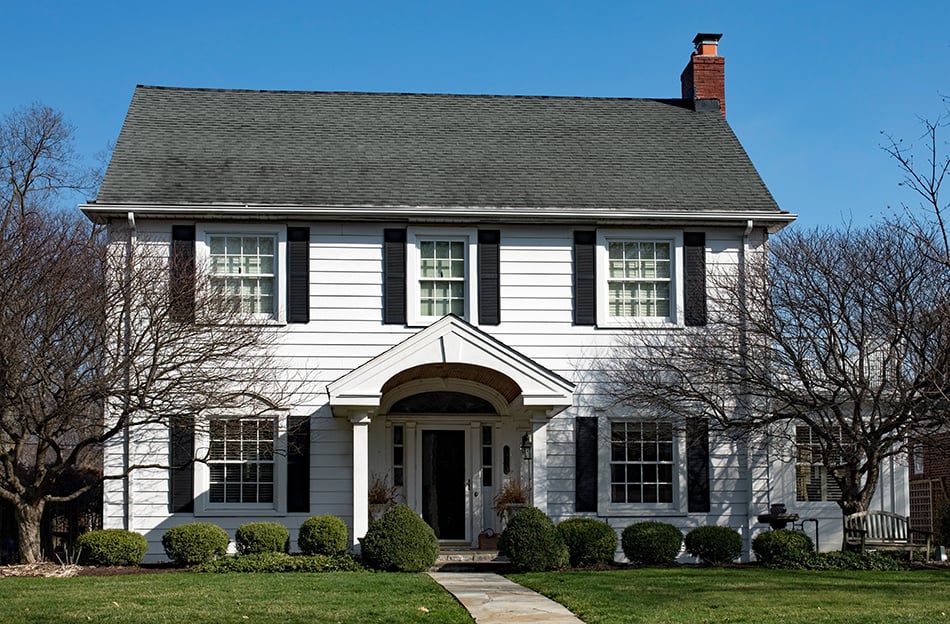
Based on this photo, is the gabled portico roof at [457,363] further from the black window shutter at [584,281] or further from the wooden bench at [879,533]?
the wooden bench at [879,533]

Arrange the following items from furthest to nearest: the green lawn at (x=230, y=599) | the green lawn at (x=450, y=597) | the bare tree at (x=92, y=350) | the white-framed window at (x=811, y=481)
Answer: the white-framed window at (x=811, y=481), the bare tree at (x=92, y=350), the green lawn at (x=450, y=597), the green lawn at (x=230, y=599)

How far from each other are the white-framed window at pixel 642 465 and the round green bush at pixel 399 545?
13.4 ft

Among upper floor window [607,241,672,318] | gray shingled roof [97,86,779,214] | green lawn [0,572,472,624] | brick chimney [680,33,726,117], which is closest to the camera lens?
green lawn [0,572,472,624]

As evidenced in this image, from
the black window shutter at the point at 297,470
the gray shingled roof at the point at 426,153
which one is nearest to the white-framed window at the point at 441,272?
the gray shingled roof at the point at 426,153

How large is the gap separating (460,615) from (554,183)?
10.7 meters

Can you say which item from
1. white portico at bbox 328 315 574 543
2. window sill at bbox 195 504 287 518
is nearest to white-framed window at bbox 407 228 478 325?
white portico at bbox 328 315 574 543

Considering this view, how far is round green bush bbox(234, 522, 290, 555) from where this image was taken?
1856cm

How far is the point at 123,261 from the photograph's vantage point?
1917 centimetres

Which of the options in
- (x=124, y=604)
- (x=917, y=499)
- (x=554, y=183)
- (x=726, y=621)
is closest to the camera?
(x=726, y=621)

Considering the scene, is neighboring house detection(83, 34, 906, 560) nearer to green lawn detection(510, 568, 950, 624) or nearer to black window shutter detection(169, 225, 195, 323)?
black window shutter detection(169, 225, 195, 323)

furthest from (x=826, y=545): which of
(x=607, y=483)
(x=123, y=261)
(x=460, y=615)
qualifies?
(x=123, y=261)

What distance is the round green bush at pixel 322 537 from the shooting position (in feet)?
60.3

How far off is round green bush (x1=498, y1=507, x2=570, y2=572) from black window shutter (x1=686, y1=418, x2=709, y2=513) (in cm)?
356

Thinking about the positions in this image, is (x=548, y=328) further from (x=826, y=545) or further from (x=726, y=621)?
(x=726, y=621)
